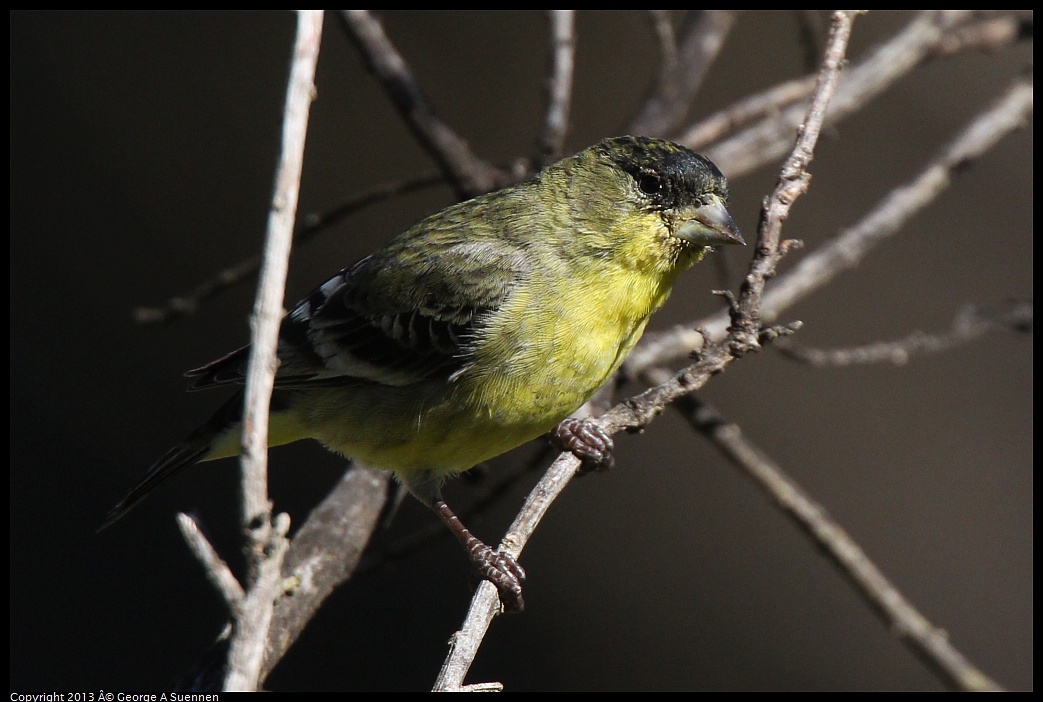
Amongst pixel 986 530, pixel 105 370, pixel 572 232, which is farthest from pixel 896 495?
pixel 105 370

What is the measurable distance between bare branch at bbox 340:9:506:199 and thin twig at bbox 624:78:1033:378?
1.23 metres

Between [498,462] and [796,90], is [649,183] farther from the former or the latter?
[498,462]

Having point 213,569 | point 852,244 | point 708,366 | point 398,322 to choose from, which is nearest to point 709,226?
point 708,366

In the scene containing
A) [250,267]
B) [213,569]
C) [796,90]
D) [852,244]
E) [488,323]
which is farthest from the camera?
[796,90]

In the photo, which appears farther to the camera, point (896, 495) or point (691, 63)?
point (896, 495)

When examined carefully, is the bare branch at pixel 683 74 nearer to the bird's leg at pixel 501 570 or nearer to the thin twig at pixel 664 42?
the thin twig at pixel 664 42

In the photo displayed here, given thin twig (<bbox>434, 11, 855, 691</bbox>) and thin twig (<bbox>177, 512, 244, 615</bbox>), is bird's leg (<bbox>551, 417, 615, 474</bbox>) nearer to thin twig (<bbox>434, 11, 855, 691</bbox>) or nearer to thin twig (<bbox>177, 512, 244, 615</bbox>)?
thin twig (<bbox>434, 11, 855, 691</bbox>)

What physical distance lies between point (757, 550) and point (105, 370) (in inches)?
161

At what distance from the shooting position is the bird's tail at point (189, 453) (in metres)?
3.89

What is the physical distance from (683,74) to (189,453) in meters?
3.15

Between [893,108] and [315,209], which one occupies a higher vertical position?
[315,209]

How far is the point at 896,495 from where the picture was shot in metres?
6.08

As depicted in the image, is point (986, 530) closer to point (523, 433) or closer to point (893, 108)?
point (893, 108)

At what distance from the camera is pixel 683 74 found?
17.2ft
